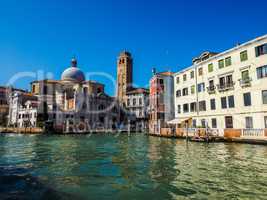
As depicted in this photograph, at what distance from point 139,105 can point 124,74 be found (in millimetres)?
15652

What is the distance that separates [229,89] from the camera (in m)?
25.5

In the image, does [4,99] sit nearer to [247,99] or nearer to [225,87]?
[225,87]

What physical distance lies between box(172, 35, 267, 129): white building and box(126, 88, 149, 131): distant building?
3990cm

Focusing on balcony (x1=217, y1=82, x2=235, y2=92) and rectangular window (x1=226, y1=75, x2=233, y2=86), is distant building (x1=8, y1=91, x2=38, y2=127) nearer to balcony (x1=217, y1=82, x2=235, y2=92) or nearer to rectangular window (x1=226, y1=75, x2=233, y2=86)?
balcony (x1=217, y1=82, x2=235, y2=92)

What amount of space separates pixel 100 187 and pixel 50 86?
70038 mm

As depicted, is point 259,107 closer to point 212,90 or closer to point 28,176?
point 212,90

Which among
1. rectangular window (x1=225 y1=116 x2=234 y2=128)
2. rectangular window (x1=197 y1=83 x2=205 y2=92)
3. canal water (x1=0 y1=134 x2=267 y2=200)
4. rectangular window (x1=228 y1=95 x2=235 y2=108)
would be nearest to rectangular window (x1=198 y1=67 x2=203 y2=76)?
rectangular window (x1=197 y1=83 x2=205 y2=92)

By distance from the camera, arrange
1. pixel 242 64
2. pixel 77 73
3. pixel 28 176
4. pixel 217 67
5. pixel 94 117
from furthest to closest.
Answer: pixel 77 73
pixel 94 117
pixel 217 67
pixel 242 64
pixel 28 176

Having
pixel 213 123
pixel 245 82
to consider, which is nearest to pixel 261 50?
pixel 245 82

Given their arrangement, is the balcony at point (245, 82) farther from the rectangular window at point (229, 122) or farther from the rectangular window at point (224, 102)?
the rectangular window at point (229, 122)

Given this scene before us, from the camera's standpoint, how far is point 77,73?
7812cm

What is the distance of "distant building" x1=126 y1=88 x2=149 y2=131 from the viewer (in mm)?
73000

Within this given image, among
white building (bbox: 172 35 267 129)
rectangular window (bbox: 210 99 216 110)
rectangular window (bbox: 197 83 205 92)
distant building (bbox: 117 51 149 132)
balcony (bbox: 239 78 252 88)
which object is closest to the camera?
white building (bbox: 172 35 267 129)

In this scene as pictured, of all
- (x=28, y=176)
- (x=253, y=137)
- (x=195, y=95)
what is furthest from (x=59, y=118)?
(x=28, y=176)
